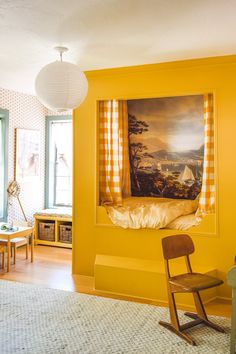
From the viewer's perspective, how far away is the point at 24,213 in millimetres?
6051

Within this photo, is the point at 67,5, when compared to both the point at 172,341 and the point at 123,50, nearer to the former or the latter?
the point at 123,50

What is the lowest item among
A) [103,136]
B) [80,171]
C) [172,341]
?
[172,341]

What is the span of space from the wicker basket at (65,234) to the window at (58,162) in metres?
0.66

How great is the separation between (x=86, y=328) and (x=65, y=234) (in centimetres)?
303

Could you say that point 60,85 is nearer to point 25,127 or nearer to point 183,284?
point 183,284

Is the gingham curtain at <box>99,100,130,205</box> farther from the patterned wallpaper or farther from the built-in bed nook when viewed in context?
the patterned wallpaper

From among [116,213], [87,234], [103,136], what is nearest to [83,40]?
[103,136]

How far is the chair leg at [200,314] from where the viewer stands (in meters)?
2.92

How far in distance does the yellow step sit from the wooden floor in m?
0.08

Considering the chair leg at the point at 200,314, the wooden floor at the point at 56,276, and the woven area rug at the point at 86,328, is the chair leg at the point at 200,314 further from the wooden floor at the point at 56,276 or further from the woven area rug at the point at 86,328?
the wooden floor at the point at 56,276

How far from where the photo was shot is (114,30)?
296 cm

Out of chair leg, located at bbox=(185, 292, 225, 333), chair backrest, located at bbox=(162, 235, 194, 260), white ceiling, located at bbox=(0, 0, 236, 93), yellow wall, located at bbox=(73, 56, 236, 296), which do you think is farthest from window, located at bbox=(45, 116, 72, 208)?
chair leg, located at bbox=(185, 292, 225, 333)

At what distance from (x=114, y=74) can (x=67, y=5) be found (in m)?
1.73

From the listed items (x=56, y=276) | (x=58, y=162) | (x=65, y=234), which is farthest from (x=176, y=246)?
(x=58, y=162)
